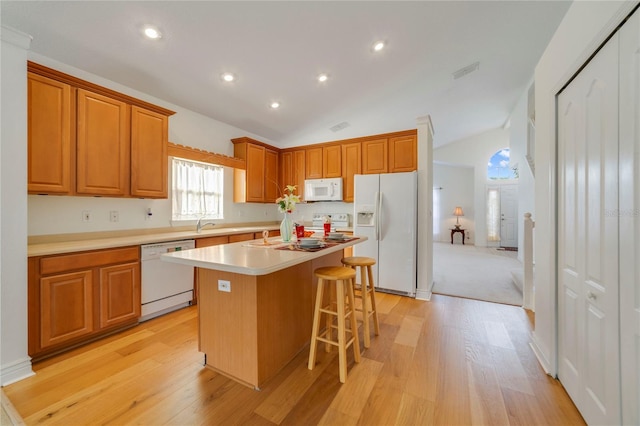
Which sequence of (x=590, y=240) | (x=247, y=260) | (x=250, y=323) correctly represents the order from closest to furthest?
(x=590, y=240) → (x=247, y=260) → (x=250, y=323)

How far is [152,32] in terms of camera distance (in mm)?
2146

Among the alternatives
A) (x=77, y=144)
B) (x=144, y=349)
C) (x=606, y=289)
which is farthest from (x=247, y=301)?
(x=77, y=144)

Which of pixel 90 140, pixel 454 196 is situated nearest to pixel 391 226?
pixel 90 140

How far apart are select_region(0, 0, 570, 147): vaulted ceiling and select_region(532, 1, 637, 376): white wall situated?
0.89 m

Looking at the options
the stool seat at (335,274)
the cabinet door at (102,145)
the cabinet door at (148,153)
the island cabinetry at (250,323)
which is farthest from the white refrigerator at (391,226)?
the cabinet door at (102,145)

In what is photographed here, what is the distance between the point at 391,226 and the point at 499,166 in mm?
6729

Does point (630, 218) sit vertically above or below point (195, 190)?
below

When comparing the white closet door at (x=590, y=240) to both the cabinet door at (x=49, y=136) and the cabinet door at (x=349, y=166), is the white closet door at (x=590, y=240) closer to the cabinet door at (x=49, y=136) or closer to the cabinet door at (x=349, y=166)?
the cabinet door at (x=349, y=166)

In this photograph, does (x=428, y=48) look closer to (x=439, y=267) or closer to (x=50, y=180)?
(x=50, y=180)

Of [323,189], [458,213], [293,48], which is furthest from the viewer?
[458,213]

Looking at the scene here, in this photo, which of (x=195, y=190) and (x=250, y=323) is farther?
(x=195, y=190)

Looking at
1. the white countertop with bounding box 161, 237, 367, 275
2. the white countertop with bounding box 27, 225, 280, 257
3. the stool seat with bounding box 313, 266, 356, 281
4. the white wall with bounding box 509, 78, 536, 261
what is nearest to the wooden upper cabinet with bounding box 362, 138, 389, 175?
the stool seat with bounding box 313, 266, 356, 281

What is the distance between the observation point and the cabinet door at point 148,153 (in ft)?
8.99

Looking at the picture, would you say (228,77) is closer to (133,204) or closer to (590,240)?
(133,204)
